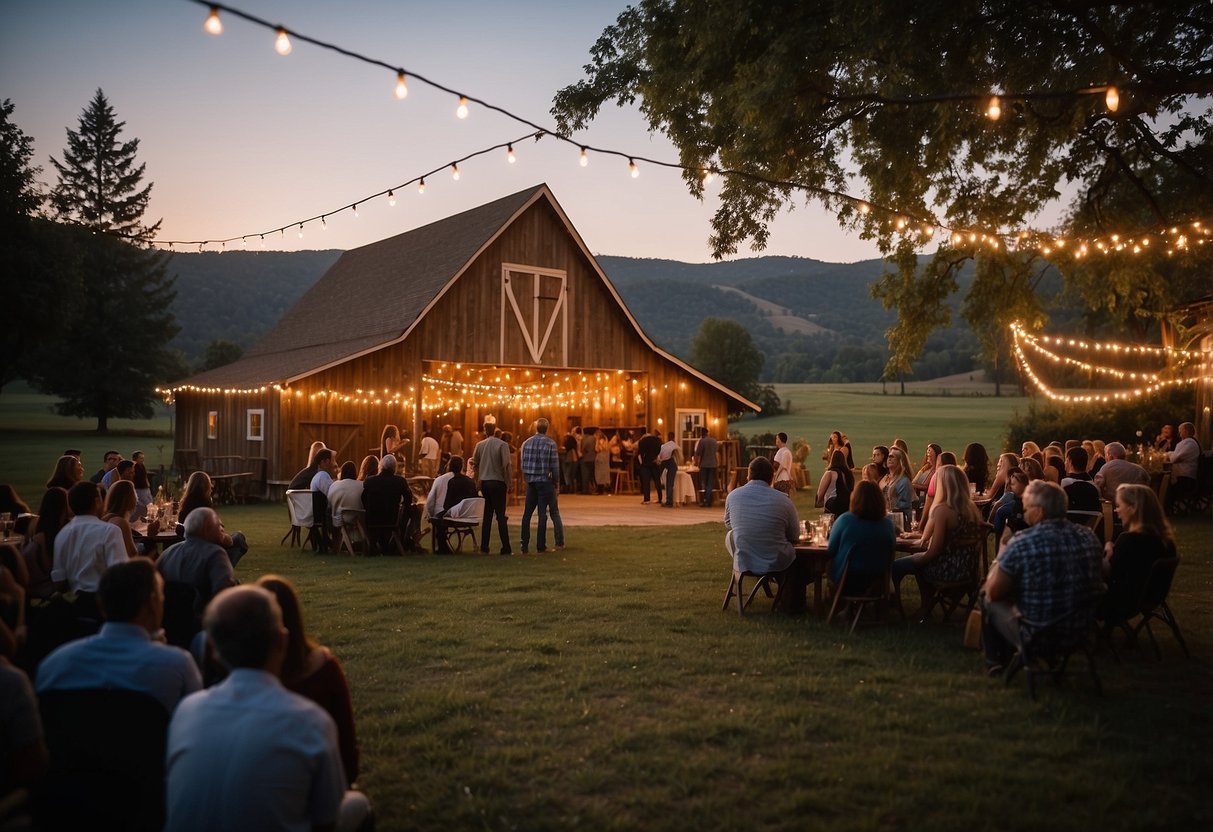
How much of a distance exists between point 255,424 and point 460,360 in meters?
5.20

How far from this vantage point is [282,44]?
676cm

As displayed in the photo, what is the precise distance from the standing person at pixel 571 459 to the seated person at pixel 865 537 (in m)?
17.5

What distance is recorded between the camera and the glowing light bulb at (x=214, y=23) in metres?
6.15

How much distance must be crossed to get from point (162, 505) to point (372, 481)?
304cm

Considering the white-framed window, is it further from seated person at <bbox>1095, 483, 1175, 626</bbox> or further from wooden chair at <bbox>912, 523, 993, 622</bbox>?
seated person at <bbox>1095, 483, 1175, 626</bbox>

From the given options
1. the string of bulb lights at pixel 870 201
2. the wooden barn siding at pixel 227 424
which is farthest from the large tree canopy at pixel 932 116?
the wooden barn siding at pixel 227 424

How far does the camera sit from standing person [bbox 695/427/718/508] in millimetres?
21266

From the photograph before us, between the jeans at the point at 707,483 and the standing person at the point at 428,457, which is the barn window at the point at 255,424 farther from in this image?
the jeans at the point at 707,483

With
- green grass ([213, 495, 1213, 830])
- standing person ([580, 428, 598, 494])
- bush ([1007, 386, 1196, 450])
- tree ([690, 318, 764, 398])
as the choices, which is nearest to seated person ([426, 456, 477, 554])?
green grass ([213, 495, 1213, 830])

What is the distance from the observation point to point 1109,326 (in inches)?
1526

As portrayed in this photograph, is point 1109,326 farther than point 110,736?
Yes

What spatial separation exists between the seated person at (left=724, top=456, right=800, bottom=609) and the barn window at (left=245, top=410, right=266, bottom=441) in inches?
657

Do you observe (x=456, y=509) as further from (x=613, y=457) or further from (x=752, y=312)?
(x=752, y=312)

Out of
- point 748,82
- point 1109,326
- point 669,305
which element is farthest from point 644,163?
point 669,305
